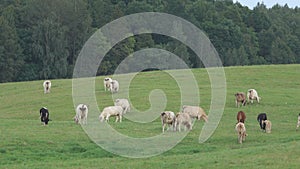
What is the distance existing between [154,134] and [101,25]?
81.8m

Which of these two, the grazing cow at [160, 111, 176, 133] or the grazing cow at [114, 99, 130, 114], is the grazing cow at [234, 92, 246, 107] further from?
the grazing cow at [160, 111, 176, 133]

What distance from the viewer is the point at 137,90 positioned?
5247 cm

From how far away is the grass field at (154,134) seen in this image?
23250mm

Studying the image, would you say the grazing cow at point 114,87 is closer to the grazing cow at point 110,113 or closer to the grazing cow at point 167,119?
the grazing cow at point 110,113

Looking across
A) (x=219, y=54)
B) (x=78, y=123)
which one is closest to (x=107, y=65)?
(x=219, y=54)

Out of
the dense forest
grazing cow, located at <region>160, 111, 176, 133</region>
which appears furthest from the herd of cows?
the dense forest

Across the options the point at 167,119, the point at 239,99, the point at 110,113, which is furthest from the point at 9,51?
the point at 167,119

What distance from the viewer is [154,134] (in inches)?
1199

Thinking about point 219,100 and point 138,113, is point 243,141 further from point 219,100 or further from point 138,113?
point 219,100

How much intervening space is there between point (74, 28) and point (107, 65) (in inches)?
569

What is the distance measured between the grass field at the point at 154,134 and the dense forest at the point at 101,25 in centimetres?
4094

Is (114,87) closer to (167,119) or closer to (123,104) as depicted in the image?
(123,104)

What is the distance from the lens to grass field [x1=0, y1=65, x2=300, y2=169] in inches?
915

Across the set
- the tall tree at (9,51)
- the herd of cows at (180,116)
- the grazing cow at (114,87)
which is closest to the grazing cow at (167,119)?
the herd of cows at (180,116)
